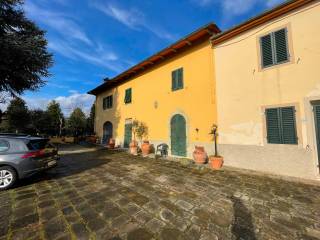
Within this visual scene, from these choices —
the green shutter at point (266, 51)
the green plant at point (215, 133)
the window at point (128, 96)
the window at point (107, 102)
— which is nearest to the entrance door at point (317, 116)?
the green shutter at point (266, 51)

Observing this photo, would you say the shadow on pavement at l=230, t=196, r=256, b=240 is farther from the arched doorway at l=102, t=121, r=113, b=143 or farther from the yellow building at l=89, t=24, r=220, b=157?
the arched doorway at l=102, t=121, r=113, b=143

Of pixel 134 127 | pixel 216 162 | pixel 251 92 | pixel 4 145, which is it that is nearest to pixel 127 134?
pixel 134 127

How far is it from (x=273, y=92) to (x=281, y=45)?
5.38 ft

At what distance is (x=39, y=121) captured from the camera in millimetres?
22406

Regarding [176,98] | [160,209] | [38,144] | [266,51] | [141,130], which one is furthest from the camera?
[141,130]

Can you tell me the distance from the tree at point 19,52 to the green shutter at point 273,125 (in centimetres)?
1294

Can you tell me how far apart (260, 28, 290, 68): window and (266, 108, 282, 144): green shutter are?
5.64 feet

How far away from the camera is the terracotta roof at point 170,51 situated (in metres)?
7.61

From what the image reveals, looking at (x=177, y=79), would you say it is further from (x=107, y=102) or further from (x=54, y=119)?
(x=54, y=119)

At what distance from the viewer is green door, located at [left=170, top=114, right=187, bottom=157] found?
854 cm

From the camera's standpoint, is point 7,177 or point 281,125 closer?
point 7,177

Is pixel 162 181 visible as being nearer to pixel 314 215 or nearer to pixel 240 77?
pixel 314 215

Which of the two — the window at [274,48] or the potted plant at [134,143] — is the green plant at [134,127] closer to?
the potted plant at [134,143]

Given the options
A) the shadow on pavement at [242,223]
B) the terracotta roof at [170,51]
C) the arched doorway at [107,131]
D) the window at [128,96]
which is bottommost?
the shadow on pavement at [242,223]
